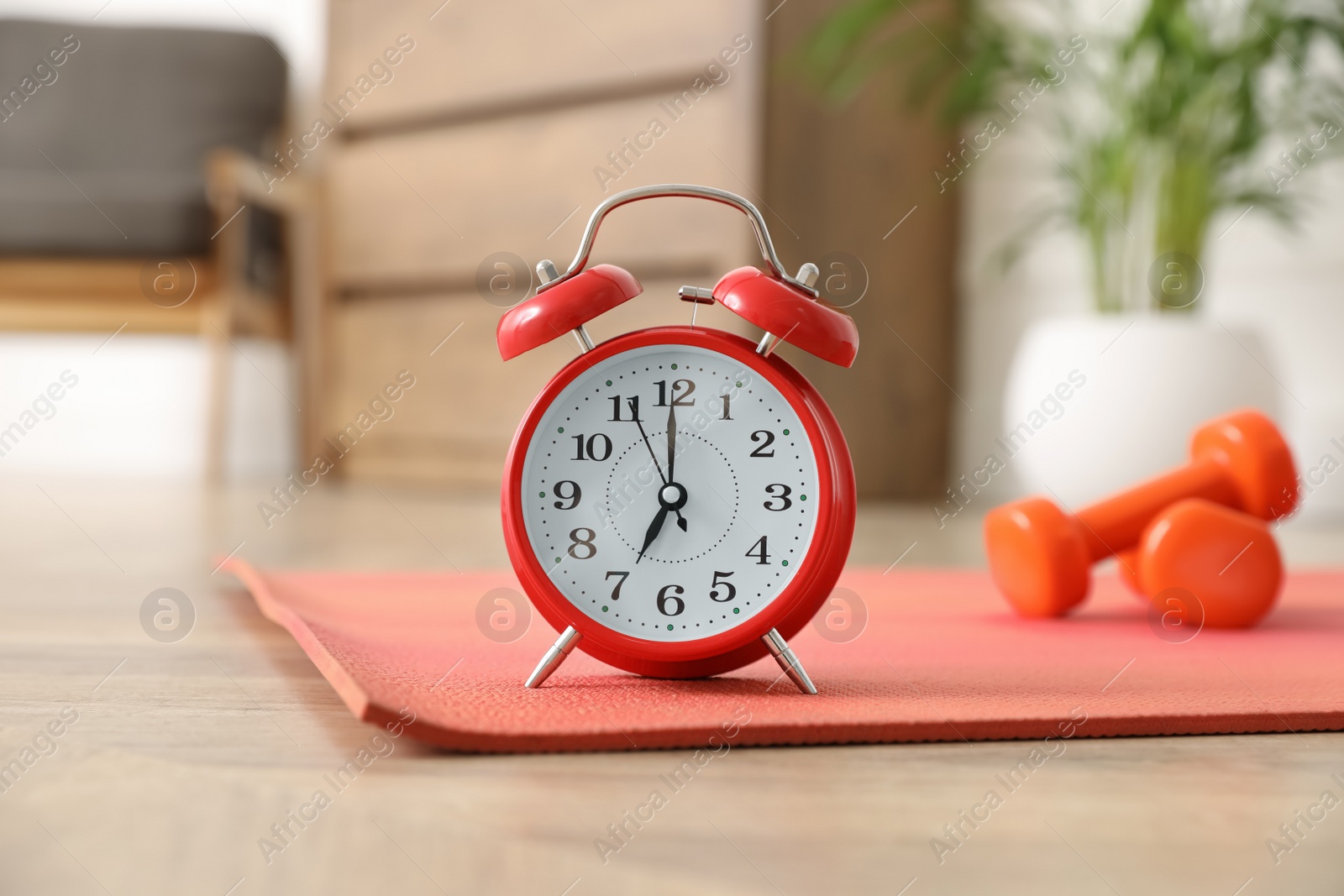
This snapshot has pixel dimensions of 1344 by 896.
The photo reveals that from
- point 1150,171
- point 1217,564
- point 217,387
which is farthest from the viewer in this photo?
point 217,387

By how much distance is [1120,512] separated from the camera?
1176mm

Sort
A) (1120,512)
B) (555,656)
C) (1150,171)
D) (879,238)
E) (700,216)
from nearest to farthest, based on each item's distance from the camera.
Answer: (555,656)
(1120,512)
(1150,171)
(700,216)
(879,238)

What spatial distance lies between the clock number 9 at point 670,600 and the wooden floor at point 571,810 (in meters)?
0.13

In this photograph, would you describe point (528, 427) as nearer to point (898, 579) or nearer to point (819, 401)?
point (819, 401)

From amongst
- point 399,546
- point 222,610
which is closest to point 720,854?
point 222,610

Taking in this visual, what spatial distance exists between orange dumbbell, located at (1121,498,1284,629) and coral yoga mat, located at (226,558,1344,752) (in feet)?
0.07

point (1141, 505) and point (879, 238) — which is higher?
point (879, 238)

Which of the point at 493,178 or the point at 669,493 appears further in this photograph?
the point at 493,178

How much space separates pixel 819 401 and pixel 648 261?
2050 millimetres

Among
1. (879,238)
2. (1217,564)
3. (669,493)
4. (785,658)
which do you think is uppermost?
(669,493)

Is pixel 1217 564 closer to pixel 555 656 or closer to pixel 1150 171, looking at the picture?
pixel 555 656

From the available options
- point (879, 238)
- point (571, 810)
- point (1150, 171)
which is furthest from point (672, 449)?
point (879, 238)

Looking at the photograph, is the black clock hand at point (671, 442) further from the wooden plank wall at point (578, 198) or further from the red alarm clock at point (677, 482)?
the wooden plank wall at point (578, 198)

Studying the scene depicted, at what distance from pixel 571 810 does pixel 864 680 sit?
0.31 metres
